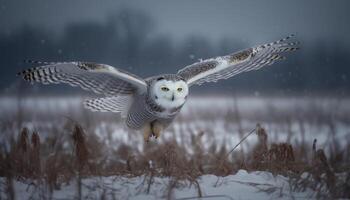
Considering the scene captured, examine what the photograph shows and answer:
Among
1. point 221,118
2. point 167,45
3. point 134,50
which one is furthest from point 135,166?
point 167,45

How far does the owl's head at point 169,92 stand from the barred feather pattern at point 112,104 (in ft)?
2.70

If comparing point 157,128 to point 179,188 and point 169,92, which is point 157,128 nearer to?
point 169,92

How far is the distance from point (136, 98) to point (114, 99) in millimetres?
576

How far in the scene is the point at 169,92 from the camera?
5523mm

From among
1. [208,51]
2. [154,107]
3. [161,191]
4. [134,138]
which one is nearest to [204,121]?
[134,138]

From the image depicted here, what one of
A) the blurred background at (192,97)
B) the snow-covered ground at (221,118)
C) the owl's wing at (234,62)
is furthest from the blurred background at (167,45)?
the owl's wing at (234,62)

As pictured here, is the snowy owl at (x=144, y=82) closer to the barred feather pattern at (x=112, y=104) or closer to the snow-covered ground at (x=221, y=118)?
the barred feather pattern at (x=112, y=104)

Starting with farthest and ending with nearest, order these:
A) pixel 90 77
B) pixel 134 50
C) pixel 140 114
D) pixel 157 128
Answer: pixel 134 50
pixel 157 128
pixel 140 114
pixel 90 77

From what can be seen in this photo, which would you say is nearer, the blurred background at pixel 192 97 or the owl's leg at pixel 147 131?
the blurred background at pixel 192 97

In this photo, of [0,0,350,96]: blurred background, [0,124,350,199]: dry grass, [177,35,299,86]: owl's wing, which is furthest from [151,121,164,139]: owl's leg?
[0,0,350,96]: blurred background

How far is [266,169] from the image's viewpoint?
4668 millimetres

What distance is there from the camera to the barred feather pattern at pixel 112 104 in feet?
21.6

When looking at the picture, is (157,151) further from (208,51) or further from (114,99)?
(208,51)

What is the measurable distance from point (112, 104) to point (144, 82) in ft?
3.38
